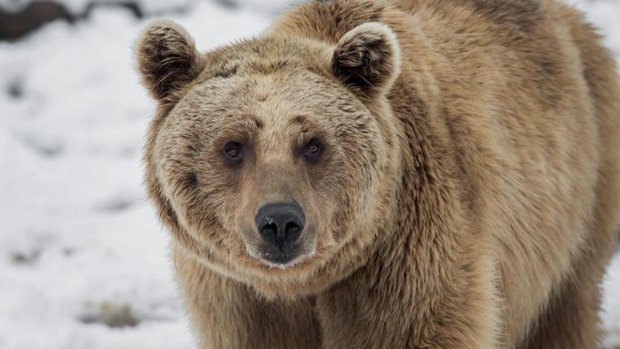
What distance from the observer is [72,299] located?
303 inches

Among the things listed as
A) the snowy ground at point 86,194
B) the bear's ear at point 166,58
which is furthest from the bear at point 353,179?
the snowy ground at point 86,194

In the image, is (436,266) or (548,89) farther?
(548,89)

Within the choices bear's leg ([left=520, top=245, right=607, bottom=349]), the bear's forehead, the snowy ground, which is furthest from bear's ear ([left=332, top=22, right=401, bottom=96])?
the snowy ground

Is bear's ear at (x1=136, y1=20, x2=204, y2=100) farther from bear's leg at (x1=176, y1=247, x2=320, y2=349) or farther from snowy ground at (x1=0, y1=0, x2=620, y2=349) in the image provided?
snowy ground at (x1=0, y1=0, x2=620, y2=349)

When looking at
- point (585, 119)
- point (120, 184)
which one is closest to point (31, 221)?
point (120, 184)

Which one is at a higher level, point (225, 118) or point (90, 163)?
point (225, 118)

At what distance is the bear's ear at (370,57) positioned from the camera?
196 inches

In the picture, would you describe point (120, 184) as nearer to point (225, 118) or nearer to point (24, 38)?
point (24, 38)

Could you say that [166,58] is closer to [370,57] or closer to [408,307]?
[370,57]

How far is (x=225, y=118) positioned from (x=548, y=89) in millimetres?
2316

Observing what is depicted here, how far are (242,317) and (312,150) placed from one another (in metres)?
1.01

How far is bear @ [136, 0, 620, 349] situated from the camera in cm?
483

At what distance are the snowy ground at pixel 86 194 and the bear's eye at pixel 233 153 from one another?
270 centimetres

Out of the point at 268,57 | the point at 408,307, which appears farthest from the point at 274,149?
the point at 408,307
